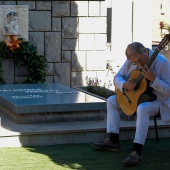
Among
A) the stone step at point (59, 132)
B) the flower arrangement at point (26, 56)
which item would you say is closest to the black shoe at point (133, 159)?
the stone step at point (59, 132)

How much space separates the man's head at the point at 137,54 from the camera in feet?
20.6

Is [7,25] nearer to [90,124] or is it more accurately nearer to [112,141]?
[90,124]

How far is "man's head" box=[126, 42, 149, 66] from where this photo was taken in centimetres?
628

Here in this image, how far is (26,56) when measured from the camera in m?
10.3

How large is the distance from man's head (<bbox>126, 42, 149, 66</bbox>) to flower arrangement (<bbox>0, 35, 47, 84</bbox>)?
4187 mm

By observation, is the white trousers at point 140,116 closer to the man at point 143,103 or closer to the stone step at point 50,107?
the man at point 143,103

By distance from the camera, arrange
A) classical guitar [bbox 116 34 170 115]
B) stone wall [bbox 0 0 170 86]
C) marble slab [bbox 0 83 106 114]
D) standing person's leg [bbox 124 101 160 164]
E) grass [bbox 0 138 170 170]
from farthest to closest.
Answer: stone wall [bbox 0 0 170 86] → marble slab [bbox 0 83 106 114] → classical guitar [bbox 116 34 170 115] → standing person's leg [bbox 124 101 160 164] → grass [bbox 0 138 170 170]

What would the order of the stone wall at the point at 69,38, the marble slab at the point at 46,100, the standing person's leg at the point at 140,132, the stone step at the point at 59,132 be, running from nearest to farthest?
the standing person's leg at the point at 140,132, the stone step at the point at 59,132, the marble slab at the point at 46,100, the stone wall at the point at 69,38

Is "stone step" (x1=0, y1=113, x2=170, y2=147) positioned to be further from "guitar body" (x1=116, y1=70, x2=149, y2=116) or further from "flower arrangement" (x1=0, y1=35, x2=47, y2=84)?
"flower arrangement" (x1=0, y1=35, x2=47, y2=84)

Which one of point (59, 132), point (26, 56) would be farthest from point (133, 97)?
point (26, 56)

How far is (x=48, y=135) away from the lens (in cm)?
700

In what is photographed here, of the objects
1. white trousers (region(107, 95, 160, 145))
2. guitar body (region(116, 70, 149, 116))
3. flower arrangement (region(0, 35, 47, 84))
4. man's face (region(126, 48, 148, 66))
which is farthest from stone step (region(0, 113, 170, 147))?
flower arrangement (region(0, 35, 47, 84))

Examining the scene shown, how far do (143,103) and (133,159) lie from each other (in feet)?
1.90

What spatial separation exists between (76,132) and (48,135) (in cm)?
32
